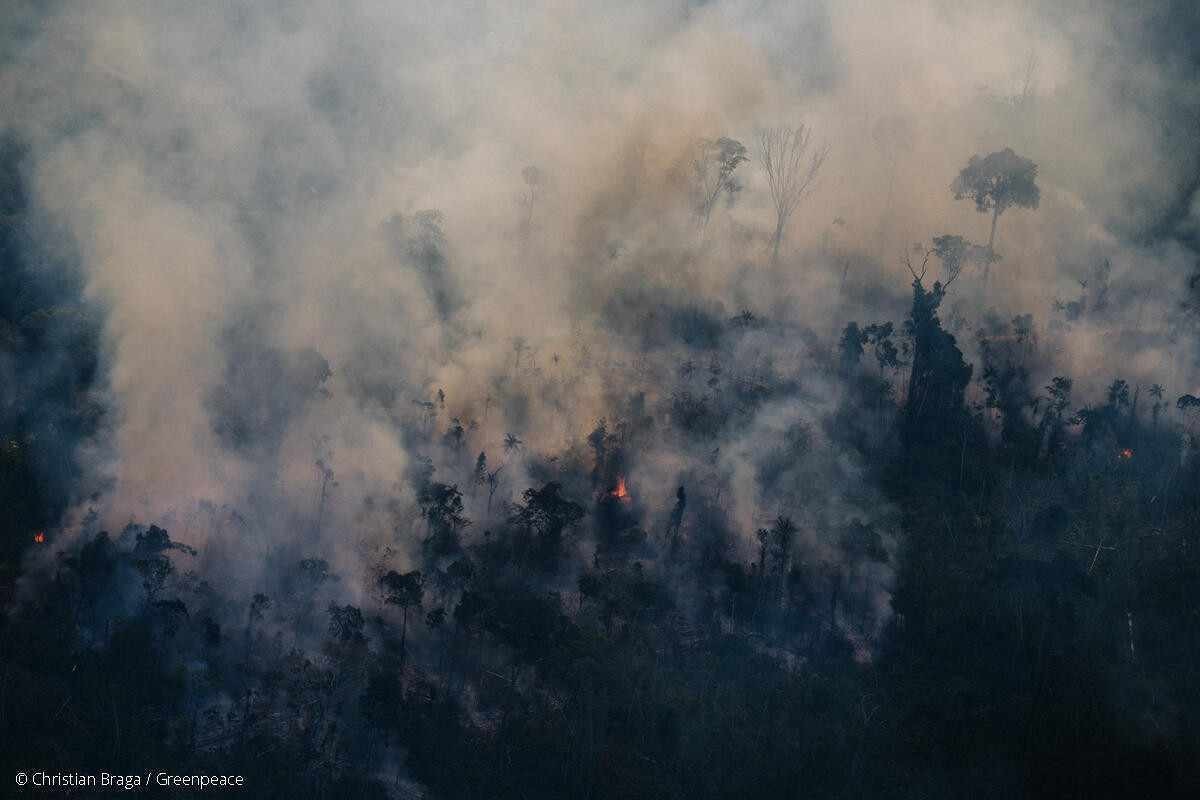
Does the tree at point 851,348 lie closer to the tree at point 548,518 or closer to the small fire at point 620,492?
the small fire at point 620,492

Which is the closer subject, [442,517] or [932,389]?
[442,517]

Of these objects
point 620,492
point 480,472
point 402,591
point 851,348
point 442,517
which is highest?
point 851,348

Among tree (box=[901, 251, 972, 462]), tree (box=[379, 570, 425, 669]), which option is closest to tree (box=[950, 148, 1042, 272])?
tree (box=[901, 251, 972, 462])

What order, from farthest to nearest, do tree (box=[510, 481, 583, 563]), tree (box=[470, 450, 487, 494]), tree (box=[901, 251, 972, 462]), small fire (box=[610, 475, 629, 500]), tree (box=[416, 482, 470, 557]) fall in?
tree (box=[901, 251, 972, 462]) < tree (box=[470, 450, 487, 494]) < small fire (box=[610, 475, 629, 500]) < tree (box=[416, 482, 470, 557]) < tree (box=[510, 481, 583, 563])

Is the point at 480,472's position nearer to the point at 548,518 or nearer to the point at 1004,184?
the point at 548,518

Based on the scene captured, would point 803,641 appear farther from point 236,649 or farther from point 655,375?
point 236,649

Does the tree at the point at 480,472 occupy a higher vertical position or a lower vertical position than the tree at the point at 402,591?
higher

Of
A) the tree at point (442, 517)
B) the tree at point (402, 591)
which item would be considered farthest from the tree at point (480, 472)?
the tree at point (402, 591)

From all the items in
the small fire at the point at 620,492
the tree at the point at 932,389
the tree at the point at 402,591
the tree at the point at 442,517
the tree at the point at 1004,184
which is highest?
the tree at the point at 1004,184

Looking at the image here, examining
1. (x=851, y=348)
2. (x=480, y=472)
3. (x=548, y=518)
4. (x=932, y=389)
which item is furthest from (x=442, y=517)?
(x=932, y=389)

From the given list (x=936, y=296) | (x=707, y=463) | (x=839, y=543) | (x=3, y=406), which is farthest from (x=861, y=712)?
(x=3, y=406)

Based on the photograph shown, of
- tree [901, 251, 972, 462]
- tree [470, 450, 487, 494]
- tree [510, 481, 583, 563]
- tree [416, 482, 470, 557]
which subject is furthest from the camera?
tree [901, 251, 972, 462]

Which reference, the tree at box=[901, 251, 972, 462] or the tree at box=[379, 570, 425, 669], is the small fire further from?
the tree at box=[901, 251, 972, 462]
